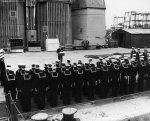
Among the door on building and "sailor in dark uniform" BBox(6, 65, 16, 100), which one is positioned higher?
the door on building

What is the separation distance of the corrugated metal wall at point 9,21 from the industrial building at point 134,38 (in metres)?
15.4

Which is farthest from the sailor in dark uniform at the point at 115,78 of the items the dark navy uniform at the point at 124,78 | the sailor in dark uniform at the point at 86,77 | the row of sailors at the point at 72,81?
the sailor in dark uniform at the point at 86,77

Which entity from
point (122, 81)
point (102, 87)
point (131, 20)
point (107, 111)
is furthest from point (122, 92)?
point (131, 20)

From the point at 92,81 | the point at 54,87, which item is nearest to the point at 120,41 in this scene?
the point at 92,81

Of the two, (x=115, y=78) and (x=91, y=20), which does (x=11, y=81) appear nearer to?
(x=115, y=78)

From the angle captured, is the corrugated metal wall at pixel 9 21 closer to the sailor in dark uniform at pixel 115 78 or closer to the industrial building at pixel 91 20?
the industrial building at pixel 91 20

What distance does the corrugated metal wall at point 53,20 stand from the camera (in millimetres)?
28422

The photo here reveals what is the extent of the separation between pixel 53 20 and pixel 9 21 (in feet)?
17.2

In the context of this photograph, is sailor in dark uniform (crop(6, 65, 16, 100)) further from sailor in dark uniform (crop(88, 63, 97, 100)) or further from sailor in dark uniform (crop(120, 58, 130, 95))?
sailor in dark uniform (crop(120, 58, 130, 95))

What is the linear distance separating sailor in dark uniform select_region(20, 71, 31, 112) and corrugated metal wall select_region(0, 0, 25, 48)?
66.3 feet

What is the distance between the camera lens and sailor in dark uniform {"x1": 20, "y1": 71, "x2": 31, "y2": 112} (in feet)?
26.3

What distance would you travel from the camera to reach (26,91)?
809cm

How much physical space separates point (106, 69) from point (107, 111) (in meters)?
1.78

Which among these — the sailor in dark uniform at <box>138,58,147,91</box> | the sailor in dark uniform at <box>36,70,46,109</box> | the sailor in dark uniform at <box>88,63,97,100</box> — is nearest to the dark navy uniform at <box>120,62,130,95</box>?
the sailor in dark uniform at <box>138,58,147,91</box>
